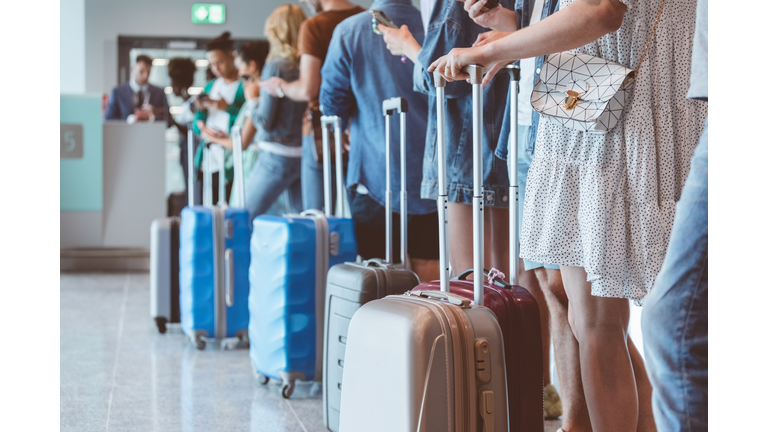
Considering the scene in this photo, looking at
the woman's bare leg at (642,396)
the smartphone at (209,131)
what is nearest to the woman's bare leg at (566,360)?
the woman's bare leg at (642,396)

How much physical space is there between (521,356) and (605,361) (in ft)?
0.53

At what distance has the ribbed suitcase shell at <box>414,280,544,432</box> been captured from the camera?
1375 millimetres

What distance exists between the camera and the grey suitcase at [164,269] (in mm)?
3467

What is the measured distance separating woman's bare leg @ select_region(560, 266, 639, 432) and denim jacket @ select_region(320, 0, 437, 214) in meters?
1.07

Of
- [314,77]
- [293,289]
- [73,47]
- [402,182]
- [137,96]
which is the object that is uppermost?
[73,47]

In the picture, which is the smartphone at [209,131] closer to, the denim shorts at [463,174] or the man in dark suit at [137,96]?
the denim shorts at [463,174]

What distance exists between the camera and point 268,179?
11.0 ft

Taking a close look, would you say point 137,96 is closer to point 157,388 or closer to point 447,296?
point 157,388

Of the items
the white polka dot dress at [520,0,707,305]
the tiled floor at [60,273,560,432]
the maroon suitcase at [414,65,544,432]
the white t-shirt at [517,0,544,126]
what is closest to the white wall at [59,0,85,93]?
the tiled floor at [60,273,560,432]

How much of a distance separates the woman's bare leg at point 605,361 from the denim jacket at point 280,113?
2.11 meters

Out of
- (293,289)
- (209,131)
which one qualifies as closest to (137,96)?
(209,131)
